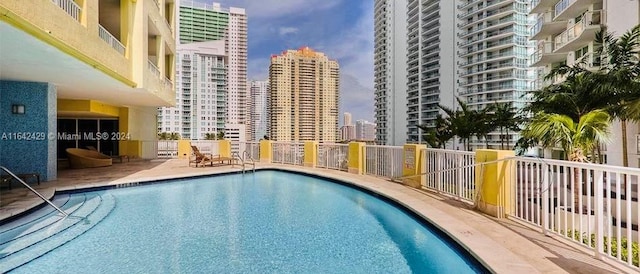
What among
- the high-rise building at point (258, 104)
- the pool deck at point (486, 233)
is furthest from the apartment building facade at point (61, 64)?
the high-rise building at point (258, 104)

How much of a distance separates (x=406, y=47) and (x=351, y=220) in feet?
263

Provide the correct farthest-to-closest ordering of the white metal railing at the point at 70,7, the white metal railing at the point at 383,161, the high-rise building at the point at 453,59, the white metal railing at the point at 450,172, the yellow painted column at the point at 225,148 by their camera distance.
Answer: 1. the high-rise building at the point at 453,59
2. the yellow painted column at the point at 225,148
3. the white metal railing at the point at 383,161
4. the white metal railing at the point at 450,172
5. the white metal railing at the point at 70,7

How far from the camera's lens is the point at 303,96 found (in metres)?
83.6

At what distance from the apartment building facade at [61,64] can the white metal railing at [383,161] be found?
7.65m

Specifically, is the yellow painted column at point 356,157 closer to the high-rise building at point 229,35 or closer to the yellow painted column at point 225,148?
the yellow painted column at point 225,148

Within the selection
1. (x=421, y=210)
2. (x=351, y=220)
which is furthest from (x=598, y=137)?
(x=351, y=220)

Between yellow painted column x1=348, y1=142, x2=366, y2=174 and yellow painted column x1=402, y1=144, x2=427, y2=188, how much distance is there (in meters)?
2.22

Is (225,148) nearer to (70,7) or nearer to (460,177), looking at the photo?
(70,7)

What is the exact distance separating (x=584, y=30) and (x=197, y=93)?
60.4 m

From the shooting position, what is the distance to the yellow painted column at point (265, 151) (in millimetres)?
15919

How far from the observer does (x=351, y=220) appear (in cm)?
641

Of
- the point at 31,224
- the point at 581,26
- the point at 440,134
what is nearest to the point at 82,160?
the point at 31,224

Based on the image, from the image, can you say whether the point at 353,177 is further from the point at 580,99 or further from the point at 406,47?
the point at 406,47

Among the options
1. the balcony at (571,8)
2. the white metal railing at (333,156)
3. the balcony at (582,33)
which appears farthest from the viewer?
the balcony at (571,8)
